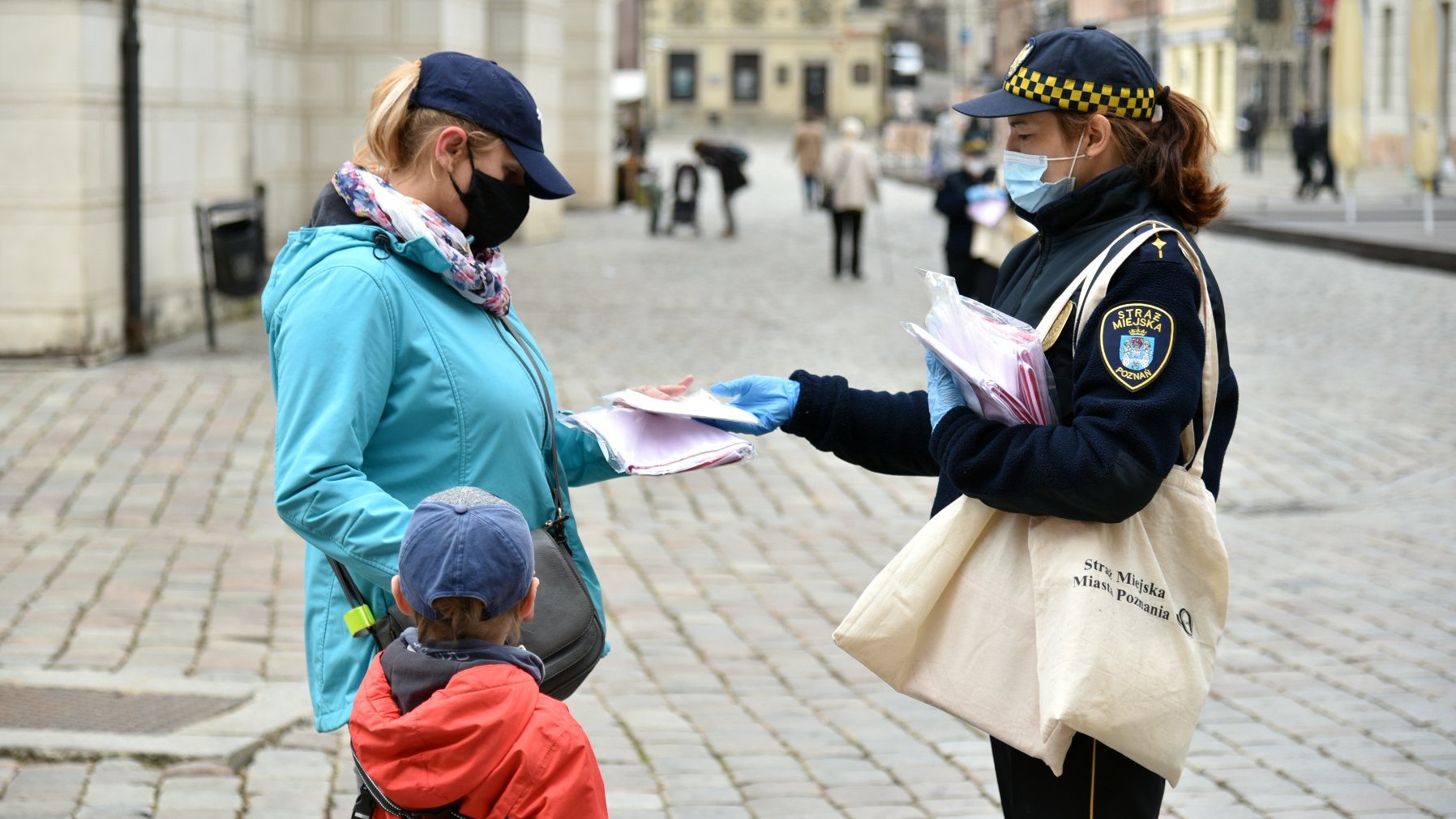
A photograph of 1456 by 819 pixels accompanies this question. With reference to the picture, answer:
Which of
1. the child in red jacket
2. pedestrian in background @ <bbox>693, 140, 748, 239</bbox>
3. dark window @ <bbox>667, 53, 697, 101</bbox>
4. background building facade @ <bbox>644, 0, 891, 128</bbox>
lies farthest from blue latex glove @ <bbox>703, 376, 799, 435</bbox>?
dark window @ <bbox>667, 53, 697, 101</bbox>

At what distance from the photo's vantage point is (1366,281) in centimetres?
1931

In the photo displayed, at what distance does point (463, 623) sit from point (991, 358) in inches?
36.5

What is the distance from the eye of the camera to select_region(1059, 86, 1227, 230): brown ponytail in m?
2.94

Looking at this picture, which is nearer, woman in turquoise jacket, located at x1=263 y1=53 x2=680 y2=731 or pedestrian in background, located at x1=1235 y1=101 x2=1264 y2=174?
woman in turquoise jacket, located at x1=263 y1=53 x2=680 y2=731

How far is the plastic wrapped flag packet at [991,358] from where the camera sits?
2.79 meters

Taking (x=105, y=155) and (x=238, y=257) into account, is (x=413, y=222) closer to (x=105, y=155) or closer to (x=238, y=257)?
(x=105, y=155)

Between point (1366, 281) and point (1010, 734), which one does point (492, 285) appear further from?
point (1366, 281)

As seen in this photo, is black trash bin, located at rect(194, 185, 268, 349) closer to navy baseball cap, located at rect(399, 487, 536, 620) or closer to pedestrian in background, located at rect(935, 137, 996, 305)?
pedestrian in background, located at rect(935, 137, 996, 305)

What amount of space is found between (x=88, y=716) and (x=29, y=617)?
1.23 meters

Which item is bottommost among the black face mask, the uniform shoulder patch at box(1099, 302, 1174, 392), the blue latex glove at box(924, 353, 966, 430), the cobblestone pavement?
the cobblestone pavement

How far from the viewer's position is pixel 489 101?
2912 millimetres

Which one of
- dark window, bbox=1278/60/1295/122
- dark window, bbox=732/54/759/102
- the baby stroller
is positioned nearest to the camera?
the baby stroller

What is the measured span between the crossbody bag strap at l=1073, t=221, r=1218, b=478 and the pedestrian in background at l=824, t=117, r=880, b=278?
16983 millimetres

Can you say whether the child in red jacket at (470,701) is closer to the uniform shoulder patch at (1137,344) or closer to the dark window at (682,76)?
the uniform shoulder patch at (1137,344)
